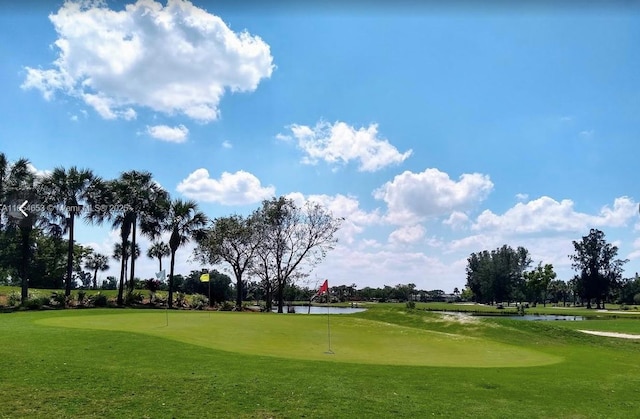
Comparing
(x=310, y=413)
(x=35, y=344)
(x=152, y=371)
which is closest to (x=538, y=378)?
(x=310, y=413)

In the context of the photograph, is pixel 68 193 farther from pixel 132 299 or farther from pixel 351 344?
pixel 351 344

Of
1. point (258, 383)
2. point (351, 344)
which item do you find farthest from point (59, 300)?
point (258, 383)

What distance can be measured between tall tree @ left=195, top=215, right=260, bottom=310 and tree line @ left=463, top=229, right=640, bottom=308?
271 ft

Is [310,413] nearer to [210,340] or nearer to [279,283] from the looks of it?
[210,340]

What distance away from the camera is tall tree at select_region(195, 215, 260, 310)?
57.5 meters

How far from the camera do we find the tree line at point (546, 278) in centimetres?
11531

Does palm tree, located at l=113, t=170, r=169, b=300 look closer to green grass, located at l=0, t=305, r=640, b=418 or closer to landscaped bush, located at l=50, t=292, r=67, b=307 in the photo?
landscaped bush, located at l=50, t=292, r=67, b=307

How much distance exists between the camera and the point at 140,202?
50.1 metres

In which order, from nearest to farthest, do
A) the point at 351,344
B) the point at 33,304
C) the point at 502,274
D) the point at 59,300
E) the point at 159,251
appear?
1. the point at 351,344
2. the point at 33,304
3. the point at 59,300
4. the point at 159,251
5. the point at 502,274

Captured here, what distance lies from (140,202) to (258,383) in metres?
42.9

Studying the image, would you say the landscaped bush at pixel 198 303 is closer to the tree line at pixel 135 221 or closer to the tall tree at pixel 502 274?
the tree line at pixel 135 221

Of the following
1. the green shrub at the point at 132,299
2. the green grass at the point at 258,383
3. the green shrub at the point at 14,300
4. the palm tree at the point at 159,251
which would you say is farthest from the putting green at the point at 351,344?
the palm tree at the point at 159,251

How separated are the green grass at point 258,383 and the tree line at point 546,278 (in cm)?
11071

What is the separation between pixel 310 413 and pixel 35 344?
31.5 feet
